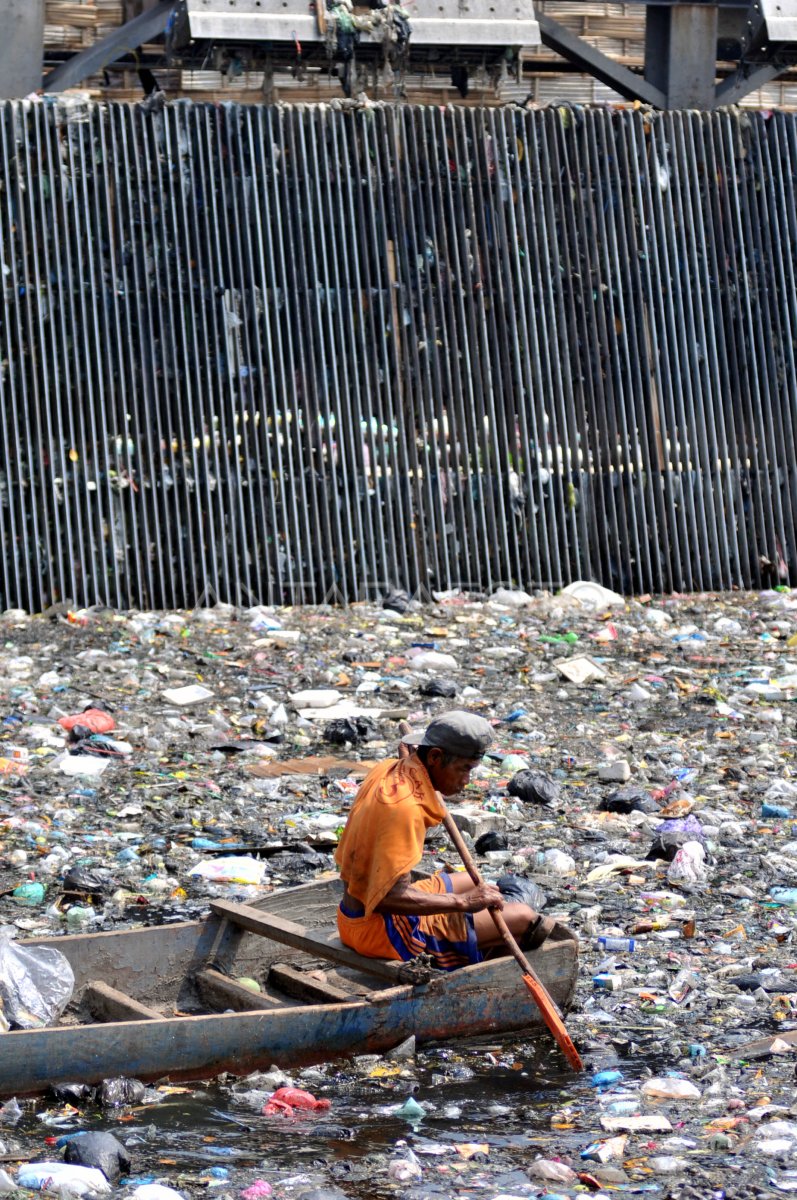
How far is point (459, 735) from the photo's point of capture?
4543 mm

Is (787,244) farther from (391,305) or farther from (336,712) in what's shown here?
(336,712)

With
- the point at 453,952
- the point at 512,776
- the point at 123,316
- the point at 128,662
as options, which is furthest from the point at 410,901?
the point at 123,316

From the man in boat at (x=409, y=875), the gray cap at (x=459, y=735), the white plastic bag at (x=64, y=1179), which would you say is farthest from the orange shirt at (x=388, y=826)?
the white plastic bag at (x=64, y=1179)

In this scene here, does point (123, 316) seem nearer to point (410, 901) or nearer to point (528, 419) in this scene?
point (528, 419)

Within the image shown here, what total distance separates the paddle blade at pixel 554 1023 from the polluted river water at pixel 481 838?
0.06 metres

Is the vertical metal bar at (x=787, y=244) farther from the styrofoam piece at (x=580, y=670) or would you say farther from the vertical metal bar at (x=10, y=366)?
the vertical metal bar at (x=10, y=366)

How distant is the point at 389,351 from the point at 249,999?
5.92 m

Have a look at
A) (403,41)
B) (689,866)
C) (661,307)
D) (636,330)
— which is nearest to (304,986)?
(689,866)

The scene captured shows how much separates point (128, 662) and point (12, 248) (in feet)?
8.59

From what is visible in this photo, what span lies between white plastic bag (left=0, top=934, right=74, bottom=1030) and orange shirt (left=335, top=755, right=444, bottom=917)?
88cm

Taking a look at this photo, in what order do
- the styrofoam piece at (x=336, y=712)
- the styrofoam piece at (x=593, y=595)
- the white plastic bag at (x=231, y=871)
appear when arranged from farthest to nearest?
1. the styrofoam piece at (x=593, y=595)
2. the styrofoam piece at (x=336, y=712)
3. the white plastic bag at (x=231, y=871)

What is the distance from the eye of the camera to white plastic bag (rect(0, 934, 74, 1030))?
15.2ft

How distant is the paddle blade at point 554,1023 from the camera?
457cm

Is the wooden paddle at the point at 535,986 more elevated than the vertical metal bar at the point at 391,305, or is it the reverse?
the vertical metal bar at the point at 391,305
